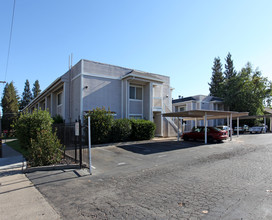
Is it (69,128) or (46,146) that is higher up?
(69,128)

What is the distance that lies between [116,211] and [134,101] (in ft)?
50.8

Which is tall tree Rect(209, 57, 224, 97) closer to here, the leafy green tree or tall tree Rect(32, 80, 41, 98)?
the leafy green tree

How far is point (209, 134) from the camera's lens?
1573cm

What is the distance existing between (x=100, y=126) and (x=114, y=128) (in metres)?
1.24

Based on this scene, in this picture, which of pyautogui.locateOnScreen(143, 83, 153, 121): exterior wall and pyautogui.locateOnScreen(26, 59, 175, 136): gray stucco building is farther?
pyautogui.locateOnScreen(143, 83, 153, 121): exterior wall

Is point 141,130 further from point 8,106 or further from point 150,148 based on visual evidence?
point 8,106

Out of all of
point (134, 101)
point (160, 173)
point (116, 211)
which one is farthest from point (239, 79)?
point (116, 211)

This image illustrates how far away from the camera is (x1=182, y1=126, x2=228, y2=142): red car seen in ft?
50.3

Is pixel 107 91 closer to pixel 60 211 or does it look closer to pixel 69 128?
pixel 69 128

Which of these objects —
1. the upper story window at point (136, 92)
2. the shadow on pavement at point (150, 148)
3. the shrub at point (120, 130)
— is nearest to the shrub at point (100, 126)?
the shrub at point (120, 130)

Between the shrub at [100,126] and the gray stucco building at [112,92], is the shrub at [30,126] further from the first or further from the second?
the gray stucco building at [112,92]

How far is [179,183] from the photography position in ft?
17.8

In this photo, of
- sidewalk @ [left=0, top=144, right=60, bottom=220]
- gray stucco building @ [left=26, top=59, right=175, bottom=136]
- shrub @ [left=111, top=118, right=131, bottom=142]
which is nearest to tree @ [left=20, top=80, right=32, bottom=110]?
gray stucco building @ [left=26, top=59, right=175, bottom=136]

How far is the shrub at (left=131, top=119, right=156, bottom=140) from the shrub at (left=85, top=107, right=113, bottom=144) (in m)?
Result: 2.40
